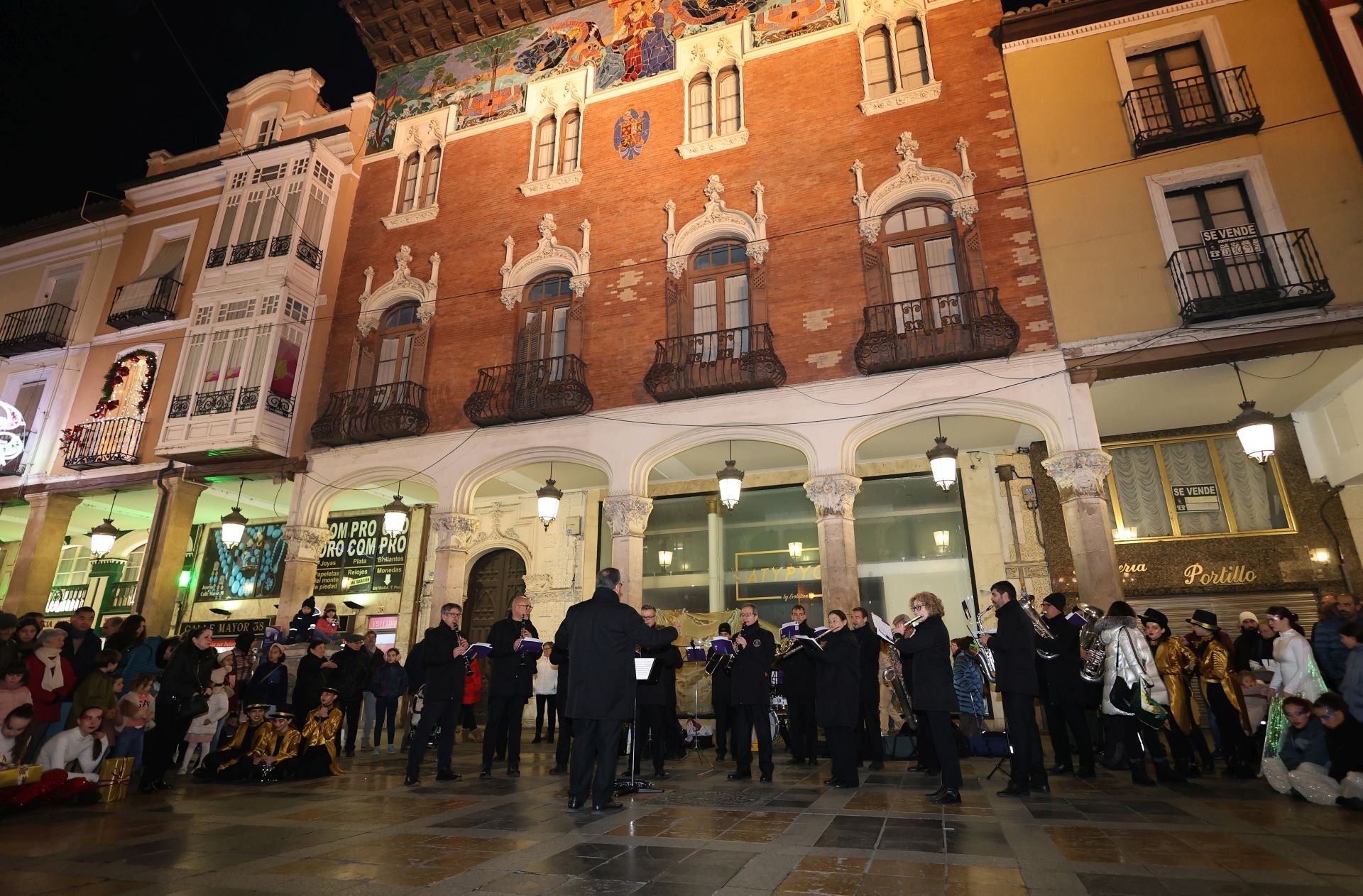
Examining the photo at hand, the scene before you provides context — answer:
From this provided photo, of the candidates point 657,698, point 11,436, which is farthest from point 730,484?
point 11,436

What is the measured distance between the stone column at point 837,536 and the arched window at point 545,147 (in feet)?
32.7

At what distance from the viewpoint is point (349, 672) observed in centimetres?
1066

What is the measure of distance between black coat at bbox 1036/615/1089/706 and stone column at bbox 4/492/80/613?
795 inches

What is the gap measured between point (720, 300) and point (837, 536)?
529 centimetres

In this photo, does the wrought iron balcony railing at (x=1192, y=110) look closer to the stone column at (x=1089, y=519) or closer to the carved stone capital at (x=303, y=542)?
the stone column at (x=1089, y=519)

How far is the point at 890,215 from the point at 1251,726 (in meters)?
9.77

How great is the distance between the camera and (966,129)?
13508 mm

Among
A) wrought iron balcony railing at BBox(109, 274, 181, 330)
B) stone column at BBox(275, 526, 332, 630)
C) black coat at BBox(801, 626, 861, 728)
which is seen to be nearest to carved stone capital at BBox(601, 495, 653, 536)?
black coat at BBox(801, 626, 861, 728)

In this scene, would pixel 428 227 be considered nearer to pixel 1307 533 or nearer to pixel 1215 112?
pixel 1215 112

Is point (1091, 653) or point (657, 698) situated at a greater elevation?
point (1091, 653)

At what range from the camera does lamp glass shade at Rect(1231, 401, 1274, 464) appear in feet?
33.4

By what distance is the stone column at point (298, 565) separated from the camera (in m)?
14.8

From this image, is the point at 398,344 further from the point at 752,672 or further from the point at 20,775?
the point at 752,672

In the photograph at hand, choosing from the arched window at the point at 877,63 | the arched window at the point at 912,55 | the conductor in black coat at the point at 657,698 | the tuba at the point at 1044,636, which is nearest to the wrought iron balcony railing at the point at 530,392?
the conductor in black coat at the point at 657,698
